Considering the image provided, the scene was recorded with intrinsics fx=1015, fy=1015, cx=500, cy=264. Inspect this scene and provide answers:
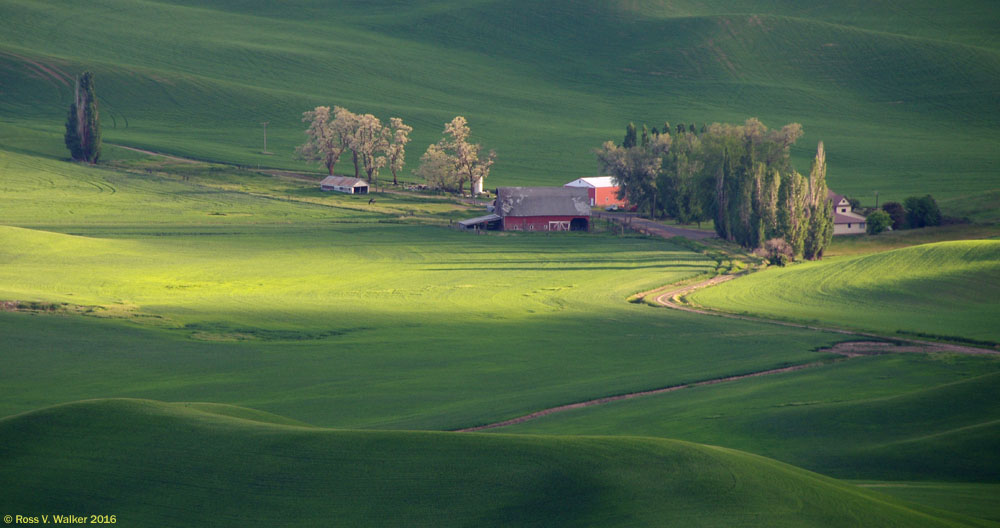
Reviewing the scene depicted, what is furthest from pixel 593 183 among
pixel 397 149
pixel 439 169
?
pixel 397 149

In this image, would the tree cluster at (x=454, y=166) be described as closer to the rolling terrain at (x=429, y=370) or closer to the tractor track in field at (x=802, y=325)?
the rolling terrain at (x=429, y=370)

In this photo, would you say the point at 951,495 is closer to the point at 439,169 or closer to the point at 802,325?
the point at 802,325

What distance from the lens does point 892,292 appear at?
64125mm

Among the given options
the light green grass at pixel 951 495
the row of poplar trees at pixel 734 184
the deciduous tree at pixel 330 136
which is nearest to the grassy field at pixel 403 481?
the light green grass at pixel 951 495

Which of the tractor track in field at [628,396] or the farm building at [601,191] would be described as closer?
the tractor track in field at [628,396]

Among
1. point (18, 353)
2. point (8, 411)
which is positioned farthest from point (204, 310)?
point (8, 411)

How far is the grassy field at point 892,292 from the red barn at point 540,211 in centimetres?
2970

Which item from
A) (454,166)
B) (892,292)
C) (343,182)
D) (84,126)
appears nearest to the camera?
(892,292)

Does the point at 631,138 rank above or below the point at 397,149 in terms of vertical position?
above

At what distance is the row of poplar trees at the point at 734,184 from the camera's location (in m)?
85.0

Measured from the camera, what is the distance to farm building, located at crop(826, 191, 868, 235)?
335ft

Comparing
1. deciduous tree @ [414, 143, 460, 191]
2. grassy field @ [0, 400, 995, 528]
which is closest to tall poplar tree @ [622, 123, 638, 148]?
deciduous tree @ [414, 143, 460, 191]

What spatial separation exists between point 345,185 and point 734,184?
52.6 m

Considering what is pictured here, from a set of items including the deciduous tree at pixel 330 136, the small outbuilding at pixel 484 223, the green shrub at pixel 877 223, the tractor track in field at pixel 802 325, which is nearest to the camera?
the tractor track in field at pixel 802 325
